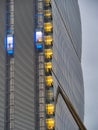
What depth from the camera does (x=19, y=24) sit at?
16912cm

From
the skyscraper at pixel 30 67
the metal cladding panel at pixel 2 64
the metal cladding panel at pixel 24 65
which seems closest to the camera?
the metal cladding panel at pixel 24 65

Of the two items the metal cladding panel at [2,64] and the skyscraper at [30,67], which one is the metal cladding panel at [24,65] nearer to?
the skyscraper at [30,67]

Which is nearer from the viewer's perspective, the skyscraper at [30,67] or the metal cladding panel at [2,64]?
the skyscraper at [30,67]

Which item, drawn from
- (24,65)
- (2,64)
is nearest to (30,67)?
(24,65)

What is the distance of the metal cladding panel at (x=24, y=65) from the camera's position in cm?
15862

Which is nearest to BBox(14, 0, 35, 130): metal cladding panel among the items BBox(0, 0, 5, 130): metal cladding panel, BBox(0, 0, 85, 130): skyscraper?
BBox(0, 0, 85, 130): skyscraper

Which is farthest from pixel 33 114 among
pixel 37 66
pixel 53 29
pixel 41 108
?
pixel 53 29

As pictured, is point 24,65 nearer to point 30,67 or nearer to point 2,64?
point 30,67

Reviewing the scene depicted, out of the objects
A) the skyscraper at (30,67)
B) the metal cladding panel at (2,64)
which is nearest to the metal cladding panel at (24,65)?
the skyscraper at (30,67)

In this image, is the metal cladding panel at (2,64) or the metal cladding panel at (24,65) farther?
the metal cladding panel at (2,64)

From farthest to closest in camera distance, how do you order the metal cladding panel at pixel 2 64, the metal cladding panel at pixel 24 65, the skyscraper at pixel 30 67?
the metal cladding panel at pixel 2 64 → the skyscraper at pixel 30 67 → the metal cladding panel at pixel 24 65

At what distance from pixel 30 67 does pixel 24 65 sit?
195 cm

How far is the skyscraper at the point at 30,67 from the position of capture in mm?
159125

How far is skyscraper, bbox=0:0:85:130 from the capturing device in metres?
159
